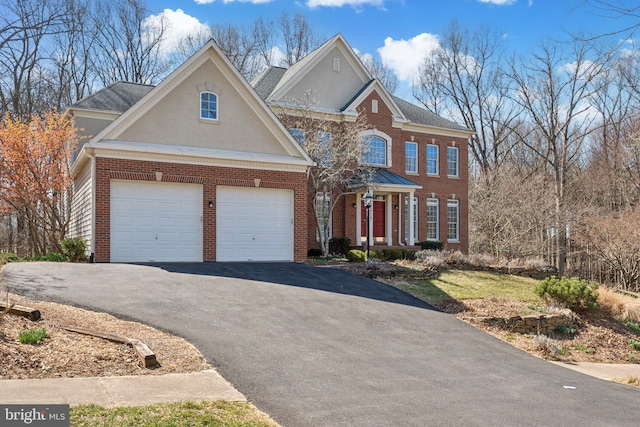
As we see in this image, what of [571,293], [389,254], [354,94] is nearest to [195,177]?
[389,254]

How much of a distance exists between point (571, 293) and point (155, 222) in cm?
1218

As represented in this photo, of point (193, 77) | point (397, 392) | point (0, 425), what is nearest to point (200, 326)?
point (397, 392)

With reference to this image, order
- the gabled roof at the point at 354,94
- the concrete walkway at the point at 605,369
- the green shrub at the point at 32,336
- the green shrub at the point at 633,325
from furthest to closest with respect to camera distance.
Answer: the gabled roof at the point at 354,94 < the green shrub at the point at 633,325 < the concrete walkway at the point at 605,369 < the green shrub at the point at 32,336

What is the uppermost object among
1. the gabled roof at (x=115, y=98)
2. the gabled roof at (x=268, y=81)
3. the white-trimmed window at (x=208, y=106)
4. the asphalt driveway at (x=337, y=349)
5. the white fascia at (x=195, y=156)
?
the gabled roof at (x=268, y=81)

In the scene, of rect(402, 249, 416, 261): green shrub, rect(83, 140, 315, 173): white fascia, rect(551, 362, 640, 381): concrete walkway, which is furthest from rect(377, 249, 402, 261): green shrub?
rect(551, 362, 640, 381): concrete walkway

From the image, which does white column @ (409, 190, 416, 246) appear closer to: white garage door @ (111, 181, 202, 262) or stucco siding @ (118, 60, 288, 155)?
stucco siding @ (118, 60, 288, 155)

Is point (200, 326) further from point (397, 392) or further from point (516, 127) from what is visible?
point (516, 127)

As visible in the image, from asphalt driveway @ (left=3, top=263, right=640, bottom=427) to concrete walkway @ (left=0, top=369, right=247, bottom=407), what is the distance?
0.41 meters

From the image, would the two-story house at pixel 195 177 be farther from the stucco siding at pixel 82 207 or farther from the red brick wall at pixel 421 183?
the red brick wall at pixel 421 183

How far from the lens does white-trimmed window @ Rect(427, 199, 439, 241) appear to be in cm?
2882

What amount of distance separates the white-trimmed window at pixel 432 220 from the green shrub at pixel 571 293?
43.5 feet

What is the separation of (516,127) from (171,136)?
100ft
